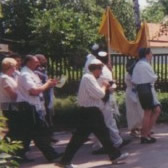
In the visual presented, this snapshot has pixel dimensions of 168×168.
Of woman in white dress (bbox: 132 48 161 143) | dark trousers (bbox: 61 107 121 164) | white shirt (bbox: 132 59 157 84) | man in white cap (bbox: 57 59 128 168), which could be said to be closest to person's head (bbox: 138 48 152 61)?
woman in white dress (bbox: 132 48 161 143)

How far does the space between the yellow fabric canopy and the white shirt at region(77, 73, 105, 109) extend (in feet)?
9.80

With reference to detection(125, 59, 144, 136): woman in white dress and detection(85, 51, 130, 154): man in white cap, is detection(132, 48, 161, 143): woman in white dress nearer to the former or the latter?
detection(125, 59, 144, 136): woman in white dress

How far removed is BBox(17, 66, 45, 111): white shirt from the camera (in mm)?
8117

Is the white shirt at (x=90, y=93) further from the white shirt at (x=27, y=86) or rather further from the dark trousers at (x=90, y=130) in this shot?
the white shirt at (x=27, y=86)

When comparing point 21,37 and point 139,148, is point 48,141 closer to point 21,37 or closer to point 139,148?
point 139,148

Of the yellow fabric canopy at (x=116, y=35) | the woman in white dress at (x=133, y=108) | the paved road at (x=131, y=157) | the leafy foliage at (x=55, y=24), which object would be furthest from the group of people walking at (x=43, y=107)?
the leafy foliage at (x=55, y=24)

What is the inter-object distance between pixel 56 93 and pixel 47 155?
24.3 ft

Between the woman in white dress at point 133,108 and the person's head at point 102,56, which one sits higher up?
the person's head at point 102,56

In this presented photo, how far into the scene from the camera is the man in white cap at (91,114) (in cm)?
775

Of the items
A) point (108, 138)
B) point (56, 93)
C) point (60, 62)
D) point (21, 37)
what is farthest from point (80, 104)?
point (21, 37)

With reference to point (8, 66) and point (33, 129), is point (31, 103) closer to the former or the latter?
point (33, 129)

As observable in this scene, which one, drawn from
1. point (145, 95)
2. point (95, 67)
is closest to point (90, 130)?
point (95, 67)

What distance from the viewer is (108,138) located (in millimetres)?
7953

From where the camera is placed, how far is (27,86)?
812cm
